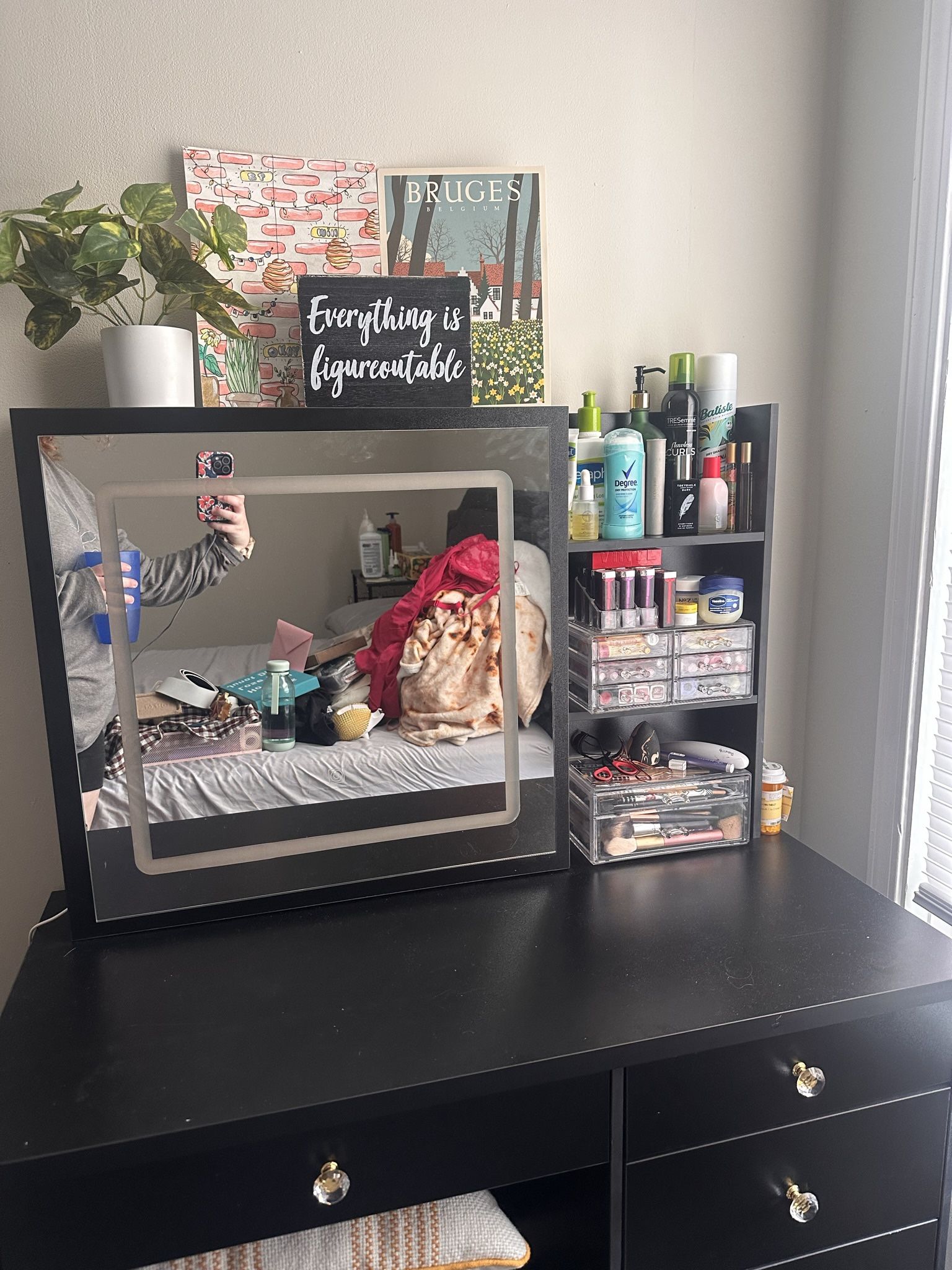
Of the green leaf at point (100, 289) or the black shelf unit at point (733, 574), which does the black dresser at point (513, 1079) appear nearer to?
the black shelf unit at point (733, 574)

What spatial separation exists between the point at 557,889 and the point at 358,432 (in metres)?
0.74

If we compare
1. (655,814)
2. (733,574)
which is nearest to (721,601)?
(733,574)

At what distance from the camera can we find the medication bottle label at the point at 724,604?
143 centimetres

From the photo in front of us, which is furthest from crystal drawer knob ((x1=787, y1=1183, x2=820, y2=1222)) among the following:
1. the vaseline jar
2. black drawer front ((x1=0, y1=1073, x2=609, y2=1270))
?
the vaseline jar

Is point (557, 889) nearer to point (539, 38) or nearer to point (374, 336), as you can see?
point (374, 336)

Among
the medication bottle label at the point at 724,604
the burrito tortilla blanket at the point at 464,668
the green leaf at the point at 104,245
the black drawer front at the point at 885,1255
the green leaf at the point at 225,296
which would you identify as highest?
the green leaf at the point at 104,245

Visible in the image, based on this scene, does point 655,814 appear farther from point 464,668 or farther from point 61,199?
point 61,199

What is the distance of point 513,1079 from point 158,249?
1119 mm

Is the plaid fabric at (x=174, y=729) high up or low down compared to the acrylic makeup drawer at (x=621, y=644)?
down

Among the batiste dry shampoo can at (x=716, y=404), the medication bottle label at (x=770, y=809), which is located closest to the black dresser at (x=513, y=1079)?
the medication bottle label at (x=770, y=809)

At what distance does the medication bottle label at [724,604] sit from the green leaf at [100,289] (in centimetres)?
99

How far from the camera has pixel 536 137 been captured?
1420 mm

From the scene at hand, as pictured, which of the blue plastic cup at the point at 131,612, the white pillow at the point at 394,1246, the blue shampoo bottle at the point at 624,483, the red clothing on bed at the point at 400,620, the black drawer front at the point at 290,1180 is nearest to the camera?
the black drawer front at the point at 290,1180

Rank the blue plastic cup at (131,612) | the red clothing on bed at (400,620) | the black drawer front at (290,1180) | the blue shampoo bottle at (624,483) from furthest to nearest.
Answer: the blue shampoo bottle at (624,483) → the red clothing on bed at (400,620) → the blue plastic cup at (131,612) → the black drawer front at (290,1180)
